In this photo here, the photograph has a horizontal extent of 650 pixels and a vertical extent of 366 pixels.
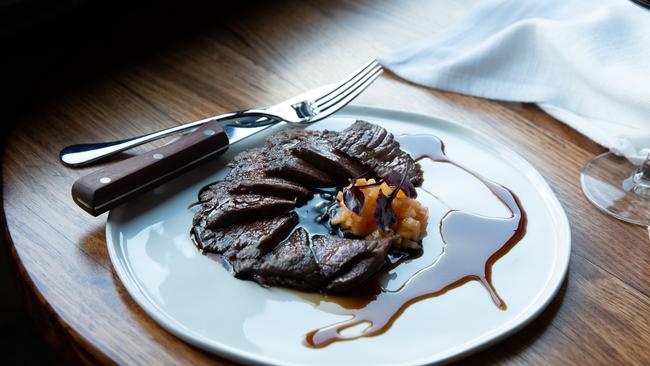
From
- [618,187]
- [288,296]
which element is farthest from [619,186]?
[288,296]

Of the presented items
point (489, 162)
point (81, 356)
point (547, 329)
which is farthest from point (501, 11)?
point (81, 356)

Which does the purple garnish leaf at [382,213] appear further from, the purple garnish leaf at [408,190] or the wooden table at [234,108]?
the wooden table at [234,108]

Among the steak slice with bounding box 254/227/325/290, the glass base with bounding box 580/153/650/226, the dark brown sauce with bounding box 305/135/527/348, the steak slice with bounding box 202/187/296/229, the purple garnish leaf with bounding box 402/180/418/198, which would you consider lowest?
the glass base with bounding box 580/153/650/226

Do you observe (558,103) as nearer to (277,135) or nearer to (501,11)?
(501,11)

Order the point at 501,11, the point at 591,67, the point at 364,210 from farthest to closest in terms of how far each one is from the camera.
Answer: the point at 501,11 → the point at 591,67 → the point at 364,210

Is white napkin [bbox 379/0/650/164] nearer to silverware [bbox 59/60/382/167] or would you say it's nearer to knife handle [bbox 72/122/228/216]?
silverware [bbox 59/60/382/167]

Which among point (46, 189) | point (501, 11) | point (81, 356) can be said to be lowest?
point (81, 356)

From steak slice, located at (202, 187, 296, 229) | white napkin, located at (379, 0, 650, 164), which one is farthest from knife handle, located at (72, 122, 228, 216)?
white napkin, located at (379, 0, 650, 164)
